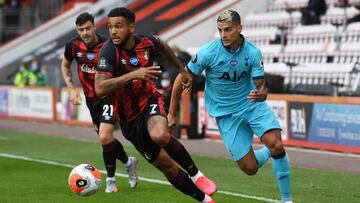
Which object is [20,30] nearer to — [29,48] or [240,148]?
[29,48]

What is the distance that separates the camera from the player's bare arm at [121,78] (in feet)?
30.0

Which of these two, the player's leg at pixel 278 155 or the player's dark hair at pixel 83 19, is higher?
→ the player's dark hair at pixel 83 19

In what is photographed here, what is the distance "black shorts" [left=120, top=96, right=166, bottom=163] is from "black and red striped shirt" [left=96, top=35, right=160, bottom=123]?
62 mm

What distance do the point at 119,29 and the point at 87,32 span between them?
102 inches

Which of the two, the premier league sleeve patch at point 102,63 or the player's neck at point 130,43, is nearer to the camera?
the premier league sleeve patch at point 102,63

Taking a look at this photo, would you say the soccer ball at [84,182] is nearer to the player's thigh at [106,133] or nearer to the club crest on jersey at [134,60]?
the player's thigh at [106,133]

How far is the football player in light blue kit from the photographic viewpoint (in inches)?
390

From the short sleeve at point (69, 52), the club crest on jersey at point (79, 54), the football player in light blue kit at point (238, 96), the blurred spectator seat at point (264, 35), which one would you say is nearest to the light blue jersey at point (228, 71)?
the football player in light blue kit at point (238, 96)

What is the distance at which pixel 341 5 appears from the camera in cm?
2623

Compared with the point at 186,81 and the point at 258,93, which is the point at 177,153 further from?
the point at 258,93

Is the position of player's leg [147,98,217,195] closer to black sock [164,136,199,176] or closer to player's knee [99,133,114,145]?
black sock [164,136,199,176]

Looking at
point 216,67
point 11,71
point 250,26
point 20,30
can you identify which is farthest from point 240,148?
point 20,30

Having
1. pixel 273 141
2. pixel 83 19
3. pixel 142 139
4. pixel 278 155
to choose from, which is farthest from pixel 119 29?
pixel 83 19

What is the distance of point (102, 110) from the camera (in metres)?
11.7
